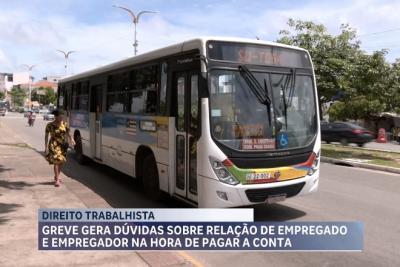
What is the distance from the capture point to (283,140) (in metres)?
7.49

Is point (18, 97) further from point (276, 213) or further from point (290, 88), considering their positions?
point (290, 88)

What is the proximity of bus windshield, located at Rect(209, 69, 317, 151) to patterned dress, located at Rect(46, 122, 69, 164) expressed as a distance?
4.60 m

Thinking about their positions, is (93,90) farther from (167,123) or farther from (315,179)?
(315,179)

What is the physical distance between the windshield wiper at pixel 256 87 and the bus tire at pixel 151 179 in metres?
2.59

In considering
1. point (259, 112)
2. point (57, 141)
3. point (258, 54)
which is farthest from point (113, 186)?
point (258, 54)

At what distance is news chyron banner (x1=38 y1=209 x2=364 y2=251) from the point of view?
243 inches

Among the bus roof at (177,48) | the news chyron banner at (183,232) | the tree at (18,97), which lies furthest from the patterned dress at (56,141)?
the tree at (18,97)

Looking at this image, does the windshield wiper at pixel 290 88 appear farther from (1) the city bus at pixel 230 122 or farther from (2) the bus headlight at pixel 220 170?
(2) the bus headlight at pixel 220 170

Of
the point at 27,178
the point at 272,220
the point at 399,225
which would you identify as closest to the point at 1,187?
the point at 27,178

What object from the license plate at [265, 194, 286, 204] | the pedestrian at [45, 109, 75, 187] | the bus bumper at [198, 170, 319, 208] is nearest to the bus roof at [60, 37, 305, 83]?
the pedestrian at [45, 109, 75, 187]

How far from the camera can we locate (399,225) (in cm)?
771

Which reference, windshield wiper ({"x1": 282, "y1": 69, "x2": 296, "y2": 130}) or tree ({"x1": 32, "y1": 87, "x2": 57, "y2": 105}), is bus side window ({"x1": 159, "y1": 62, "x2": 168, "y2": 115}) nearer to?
windshield wiper ({"x1": 282, "y1": 69, "x2": 296, "y2": 130})

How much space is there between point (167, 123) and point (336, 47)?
584 inches

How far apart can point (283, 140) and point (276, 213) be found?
1448 millimetres
